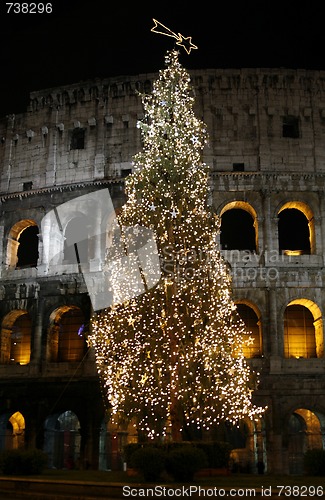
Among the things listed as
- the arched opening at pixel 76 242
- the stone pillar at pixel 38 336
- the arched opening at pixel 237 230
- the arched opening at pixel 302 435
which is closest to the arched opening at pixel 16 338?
the stone pillar at pixel 38 336

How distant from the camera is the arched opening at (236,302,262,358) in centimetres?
2614

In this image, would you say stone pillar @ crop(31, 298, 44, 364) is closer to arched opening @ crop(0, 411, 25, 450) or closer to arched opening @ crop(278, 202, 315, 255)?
arched opening @ crop(0, 411, 25, 450)

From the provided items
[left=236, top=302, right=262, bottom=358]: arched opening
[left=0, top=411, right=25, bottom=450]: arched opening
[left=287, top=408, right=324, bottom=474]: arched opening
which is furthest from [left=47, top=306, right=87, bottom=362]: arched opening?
[left=287, top=408, right=324, bottom=474]: arched opening

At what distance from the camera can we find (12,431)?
28.4 metres

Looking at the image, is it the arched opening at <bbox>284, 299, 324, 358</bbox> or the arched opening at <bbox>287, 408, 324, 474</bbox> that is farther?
the arched opening at <bbox>284, 299, 324, 358</bbox>

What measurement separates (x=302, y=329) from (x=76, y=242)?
10811 millimetres

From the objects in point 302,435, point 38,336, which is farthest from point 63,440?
point 302,435

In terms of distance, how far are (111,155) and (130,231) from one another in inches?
352

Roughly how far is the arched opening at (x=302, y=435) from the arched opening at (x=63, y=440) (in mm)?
8840

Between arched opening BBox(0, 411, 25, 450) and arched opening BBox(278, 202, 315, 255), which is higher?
arched opening BBox(278, 202, 315, 255)

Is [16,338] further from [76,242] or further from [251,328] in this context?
[251,328]

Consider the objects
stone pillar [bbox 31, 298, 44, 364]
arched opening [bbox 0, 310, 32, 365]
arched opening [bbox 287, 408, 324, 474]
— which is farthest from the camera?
arched opening [bbox 0, 310, 32, 365]

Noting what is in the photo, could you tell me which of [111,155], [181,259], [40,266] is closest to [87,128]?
[111,155]

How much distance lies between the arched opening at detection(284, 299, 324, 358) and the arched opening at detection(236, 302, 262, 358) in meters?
1.15
